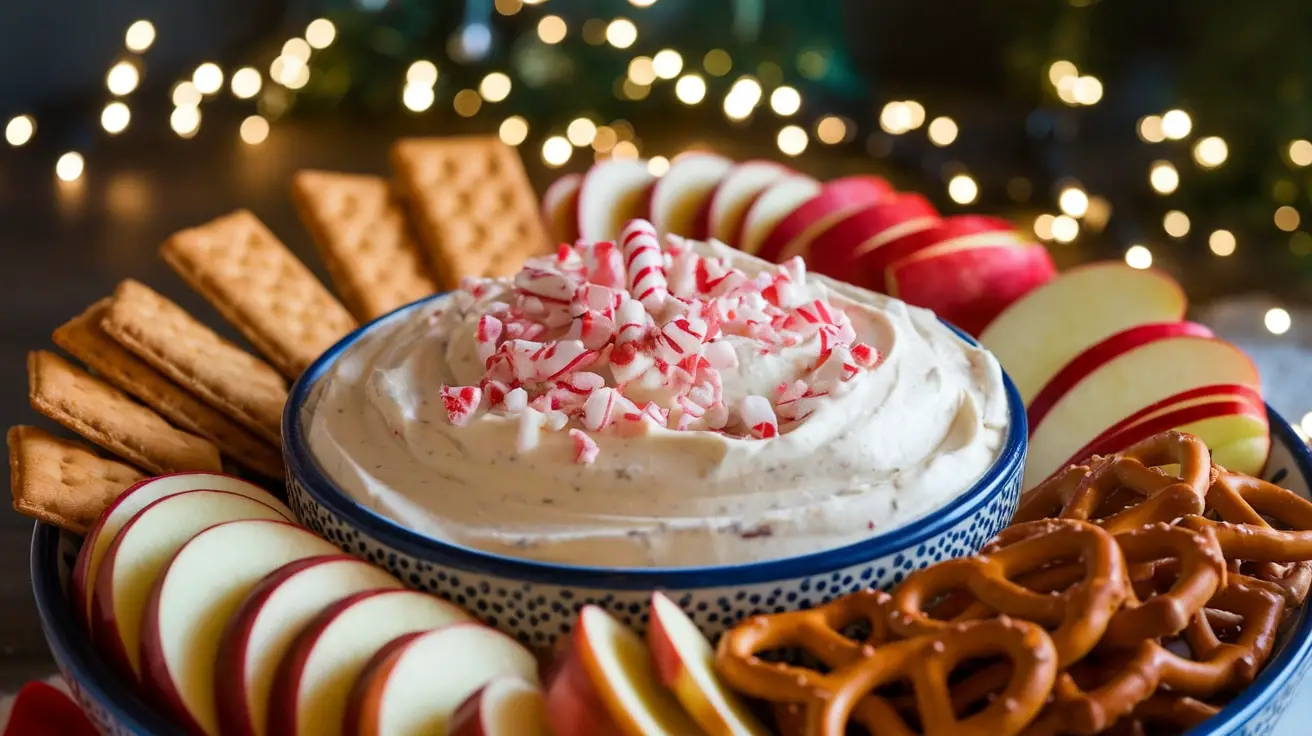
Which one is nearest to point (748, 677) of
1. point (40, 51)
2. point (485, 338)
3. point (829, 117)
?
point (485, 338)

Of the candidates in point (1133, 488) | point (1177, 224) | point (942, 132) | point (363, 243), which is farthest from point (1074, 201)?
point (1133, 488)

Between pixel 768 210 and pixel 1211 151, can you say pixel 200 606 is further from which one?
pixel 1211 151

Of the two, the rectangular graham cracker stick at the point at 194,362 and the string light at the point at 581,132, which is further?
the string light at the point at 581,132

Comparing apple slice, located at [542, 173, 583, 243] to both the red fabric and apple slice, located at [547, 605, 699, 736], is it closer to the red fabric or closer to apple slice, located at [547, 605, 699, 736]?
the red fabric

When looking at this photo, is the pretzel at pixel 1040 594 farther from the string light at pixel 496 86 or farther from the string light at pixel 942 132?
the string light at pixel 496 86

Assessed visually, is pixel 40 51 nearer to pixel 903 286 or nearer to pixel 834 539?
pixel 903 286

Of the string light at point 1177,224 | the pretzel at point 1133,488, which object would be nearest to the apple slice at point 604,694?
the pretzel at point 1133,488

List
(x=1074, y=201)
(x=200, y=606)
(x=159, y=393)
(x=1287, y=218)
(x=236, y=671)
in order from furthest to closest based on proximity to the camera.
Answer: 1. (x=1074, y=201)
2. (x=1287, y=218)
3. (x=159, y=393)
4. (x=200, y=606)
5. (x=236, y=671)
